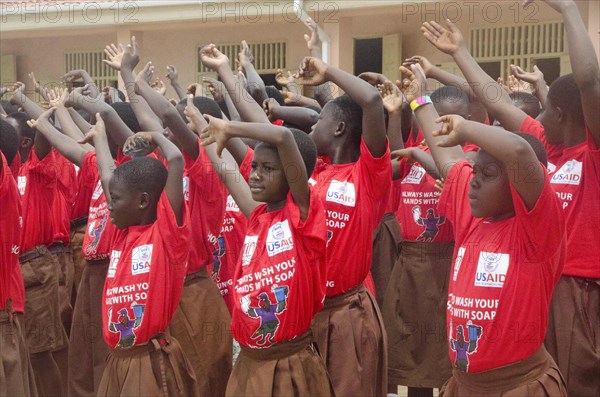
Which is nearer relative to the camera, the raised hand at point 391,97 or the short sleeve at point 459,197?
the short sleeve at point 459,197

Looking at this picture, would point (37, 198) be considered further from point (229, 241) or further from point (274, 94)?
point (274, 94)

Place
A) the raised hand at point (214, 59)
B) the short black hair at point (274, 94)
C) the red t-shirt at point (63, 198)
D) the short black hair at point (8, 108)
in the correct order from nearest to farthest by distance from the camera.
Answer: the raised hand at point (214, 59), the red t-shirt at point (63, 198), the short black hair at point (274, 94), the short black hair at point (8, 108)

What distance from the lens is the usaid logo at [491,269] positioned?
3258 millimetres

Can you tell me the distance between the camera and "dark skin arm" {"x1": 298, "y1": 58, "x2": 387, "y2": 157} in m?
3.94

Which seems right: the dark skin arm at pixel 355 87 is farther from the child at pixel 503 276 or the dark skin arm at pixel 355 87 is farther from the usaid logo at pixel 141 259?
the usaid logo at pixel 141 259

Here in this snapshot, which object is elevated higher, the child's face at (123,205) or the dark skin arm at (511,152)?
the dark skin arm at (511,152)

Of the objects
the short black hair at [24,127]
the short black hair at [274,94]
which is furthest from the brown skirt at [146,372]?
the short black hair at [24,127]

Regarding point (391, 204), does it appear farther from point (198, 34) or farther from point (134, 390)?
point (198, 34)

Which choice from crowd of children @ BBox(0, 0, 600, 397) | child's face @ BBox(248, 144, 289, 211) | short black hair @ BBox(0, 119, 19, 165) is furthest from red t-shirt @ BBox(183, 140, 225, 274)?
child's face @ BBox(248, 144, 289, 211)

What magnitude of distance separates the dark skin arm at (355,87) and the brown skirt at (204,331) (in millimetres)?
1396

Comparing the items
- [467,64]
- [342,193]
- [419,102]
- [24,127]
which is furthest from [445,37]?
[24,127]

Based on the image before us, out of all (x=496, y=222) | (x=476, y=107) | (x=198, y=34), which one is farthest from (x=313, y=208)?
(x=198, y=34)

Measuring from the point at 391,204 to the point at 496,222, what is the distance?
7.00 feet

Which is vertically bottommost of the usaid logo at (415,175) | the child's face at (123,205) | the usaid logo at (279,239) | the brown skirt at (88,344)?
the brown skirt at (88,344)
